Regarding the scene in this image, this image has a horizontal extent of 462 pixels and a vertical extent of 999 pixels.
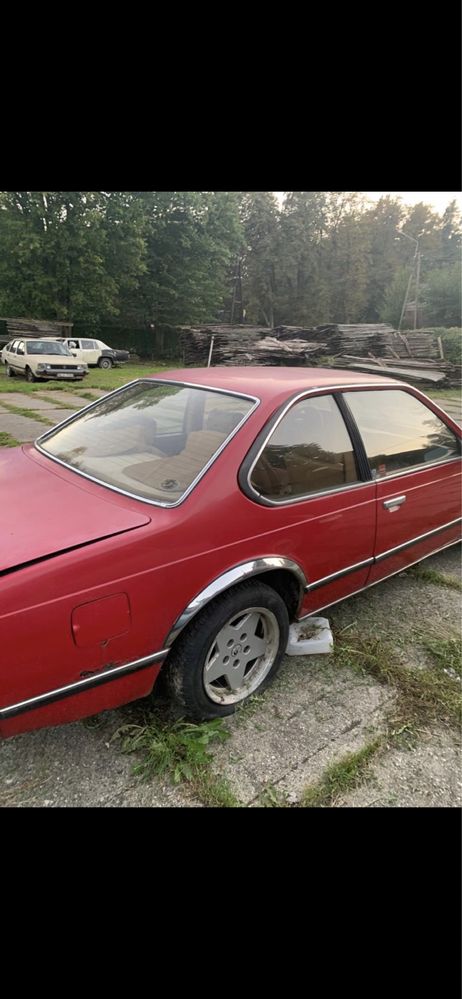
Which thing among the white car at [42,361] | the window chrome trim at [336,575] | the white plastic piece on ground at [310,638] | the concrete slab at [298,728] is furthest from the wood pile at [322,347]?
the concrete slab at [298,728]

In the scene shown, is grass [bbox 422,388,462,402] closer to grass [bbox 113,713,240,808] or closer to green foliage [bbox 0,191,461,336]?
green foliage [bbox 0,191,461,336]

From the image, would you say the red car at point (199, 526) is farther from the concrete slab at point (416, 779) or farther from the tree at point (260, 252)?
the tree at point (260, 252)

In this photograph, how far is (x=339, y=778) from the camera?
1.94 metres

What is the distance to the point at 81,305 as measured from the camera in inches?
1026

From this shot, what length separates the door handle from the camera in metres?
2.76

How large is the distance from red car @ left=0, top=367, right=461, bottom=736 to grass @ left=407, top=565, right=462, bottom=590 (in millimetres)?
393

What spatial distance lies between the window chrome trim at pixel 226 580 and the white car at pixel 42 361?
15735 millimetres

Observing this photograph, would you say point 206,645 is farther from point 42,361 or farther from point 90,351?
point 90,351

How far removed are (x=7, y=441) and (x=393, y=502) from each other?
571 centimetres

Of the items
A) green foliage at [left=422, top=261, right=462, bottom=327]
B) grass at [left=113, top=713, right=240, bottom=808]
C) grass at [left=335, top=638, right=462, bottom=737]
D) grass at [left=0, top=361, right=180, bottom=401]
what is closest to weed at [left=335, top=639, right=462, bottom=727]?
grass at [left=335, top=638, right=462, bottom=737]

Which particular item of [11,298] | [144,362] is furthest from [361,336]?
[11,298]

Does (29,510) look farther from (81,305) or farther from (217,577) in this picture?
(81,305)

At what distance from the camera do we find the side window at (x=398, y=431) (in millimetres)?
2803
